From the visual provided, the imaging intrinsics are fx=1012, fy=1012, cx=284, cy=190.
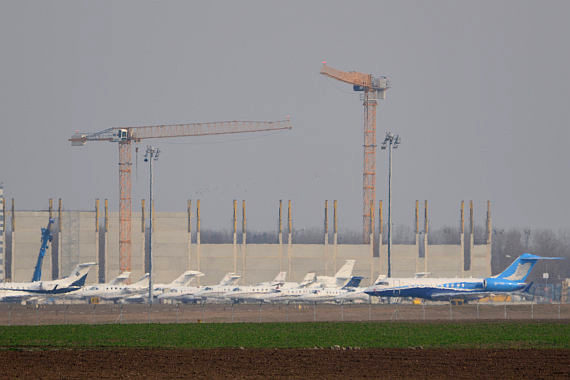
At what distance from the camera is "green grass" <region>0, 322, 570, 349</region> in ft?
187

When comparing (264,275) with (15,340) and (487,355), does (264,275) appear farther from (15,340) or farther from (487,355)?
(487,355)

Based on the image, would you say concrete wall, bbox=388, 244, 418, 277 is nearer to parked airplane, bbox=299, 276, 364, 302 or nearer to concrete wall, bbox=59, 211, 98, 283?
parked airplane, bbox=299, 276, 364, 302

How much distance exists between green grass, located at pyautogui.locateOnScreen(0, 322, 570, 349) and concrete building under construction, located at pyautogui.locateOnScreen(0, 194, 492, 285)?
80510 millimetres

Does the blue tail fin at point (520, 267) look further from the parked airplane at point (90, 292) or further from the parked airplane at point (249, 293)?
the parked airplane at point (90, 292)

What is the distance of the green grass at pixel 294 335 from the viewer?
5691 cm

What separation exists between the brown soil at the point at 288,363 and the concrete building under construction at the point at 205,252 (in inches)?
4137

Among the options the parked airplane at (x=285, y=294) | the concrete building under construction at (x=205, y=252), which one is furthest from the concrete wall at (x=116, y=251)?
the parked airplane at (x=285, y=294)

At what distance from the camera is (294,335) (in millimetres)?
64375

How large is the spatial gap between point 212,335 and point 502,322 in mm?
25421

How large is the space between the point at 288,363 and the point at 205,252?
11548 centimetres

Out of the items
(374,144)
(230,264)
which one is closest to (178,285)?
(230,264)

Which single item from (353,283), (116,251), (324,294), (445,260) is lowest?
(324,294)

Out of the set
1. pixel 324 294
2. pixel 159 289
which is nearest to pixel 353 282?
pixel 324 294

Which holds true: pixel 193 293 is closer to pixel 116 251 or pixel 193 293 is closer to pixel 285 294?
pixel 285 294
